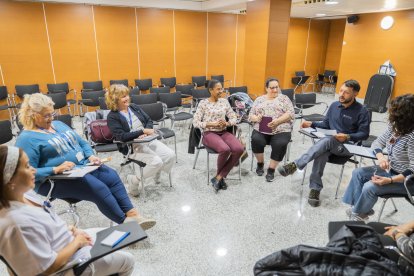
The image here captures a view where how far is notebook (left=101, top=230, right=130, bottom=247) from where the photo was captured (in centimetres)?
148

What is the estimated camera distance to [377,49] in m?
7.93

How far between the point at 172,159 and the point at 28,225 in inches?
83.0

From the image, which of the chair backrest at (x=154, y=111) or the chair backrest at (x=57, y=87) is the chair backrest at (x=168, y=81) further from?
the chair backrest at (x=154, y=111)

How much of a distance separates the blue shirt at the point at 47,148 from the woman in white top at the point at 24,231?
884mm

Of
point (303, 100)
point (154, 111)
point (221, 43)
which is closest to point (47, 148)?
point (154, 111)

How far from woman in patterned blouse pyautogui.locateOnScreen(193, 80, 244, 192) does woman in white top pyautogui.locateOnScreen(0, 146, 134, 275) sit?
2076 millimetres

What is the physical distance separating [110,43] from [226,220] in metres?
5.91

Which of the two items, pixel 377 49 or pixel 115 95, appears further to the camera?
pixel 377 49

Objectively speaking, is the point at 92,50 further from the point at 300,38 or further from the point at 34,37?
the point at 300,38

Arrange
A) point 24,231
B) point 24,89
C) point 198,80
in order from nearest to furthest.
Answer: point 24,231 < point 24,89 < point 198,80

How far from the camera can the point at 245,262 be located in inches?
86.7

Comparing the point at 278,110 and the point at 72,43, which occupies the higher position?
the point at 72,43

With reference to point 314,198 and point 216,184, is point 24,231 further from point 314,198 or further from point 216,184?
point 314,198

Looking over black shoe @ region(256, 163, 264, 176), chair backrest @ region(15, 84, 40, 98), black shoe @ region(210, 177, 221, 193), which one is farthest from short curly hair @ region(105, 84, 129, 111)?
chair backrest @ region(15, 84, 40, 98)
